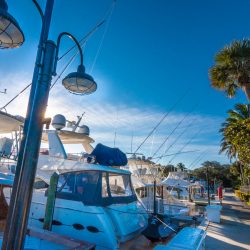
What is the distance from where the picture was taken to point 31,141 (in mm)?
2154

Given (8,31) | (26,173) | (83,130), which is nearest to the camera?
(26,173)

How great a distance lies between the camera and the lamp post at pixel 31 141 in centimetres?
199

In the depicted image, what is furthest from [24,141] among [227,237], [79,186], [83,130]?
[83,130]

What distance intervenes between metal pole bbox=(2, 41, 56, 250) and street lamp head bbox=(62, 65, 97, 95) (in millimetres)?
613

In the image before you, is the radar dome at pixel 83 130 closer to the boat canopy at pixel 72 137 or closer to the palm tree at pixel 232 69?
the boat canopy at pixel 72 137

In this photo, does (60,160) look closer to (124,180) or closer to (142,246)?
(124,180)

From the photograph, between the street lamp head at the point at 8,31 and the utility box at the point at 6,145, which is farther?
the utility box at the point at 6,145

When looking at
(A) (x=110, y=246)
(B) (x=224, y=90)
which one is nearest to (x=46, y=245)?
(A) (x=110, y=246)

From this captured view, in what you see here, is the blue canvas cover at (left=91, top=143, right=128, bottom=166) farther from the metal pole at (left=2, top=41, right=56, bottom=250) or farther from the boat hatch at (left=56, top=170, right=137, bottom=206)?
the metal pole at (left=2, top=41, right=56, bottom=250)

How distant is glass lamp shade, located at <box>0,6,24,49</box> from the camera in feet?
7.52

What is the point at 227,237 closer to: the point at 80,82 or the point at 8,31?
the point at 80,82

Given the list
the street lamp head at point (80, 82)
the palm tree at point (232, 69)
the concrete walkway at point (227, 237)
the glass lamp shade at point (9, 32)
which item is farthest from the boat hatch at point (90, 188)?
the palm tree at point (232, 69)

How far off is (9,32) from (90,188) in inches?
165

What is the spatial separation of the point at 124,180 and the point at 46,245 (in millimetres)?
3455
